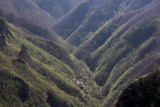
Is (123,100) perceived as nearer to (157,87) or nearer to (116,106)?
(116,106)

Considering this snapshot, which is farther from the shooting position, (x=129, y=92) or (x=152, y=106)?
(x=129, y=92)

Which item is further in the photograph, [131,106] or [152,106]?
[131,106]

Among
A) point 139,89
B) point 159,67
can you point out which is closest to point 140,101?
point 139,89

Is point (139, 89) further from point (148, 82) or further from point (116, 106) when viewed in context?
point (116, 106)

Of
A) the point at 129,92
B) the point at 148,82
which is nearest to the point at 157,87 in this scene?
the point at 148,82

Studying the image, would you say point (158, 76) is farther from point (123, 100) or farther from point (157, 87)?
point (123, 100)
